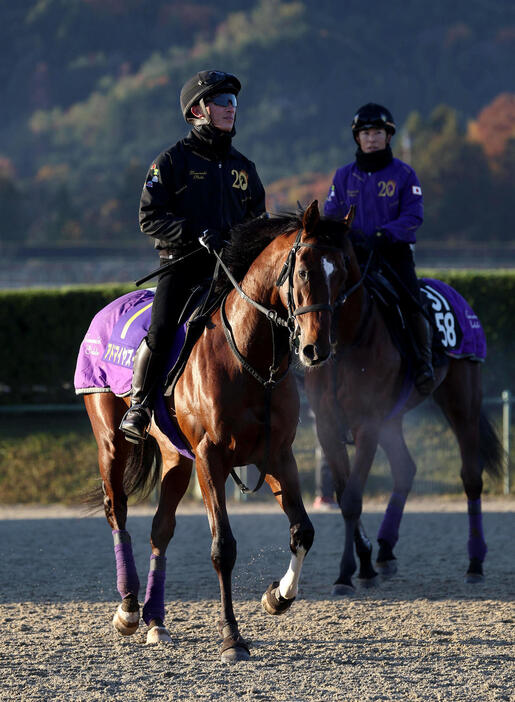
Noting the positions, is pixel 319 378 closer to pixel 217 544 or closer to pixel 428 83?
pixel 217 544

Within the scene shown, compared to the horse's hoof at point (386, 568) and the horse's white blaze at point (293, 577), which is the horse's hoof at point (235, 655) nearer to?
the horse's white blaze at point (293, 577)

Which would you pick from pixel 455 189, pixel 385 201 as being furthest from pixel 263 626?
pixel 455 189

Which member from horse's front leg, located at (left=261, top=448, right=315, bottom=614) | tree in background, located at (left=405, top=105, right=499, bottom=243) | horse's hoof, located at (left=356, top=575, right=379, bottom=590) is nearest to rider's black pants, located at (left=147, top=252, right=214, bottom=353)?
horse's front leg, located at (left=261, top=448, right=315, bottom=614)

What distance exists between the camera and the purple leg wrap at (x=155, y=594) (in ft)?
18.7

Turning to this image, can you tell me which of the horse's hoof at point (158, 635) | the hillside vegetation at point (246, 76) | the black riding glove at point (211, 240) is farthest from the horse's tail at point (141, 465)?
the hillside vegetation at point (246, 76)

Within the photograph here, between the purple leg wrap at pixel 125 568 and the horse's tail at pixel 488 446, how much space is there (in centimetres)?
325

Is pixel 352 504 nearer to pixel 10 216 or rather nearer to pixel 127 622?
pixel 127 622

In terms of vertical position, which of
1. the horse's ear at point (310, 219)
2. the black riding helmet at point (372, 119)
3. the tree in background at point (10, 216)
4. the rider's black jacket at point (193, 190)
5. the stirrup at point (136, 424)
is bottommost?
the stirrup at point (136, 424)

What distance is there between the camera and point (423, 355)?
727cm

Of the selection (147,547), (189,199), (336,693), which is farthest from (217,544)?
(147,547)

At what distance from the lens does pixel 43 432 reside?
40.7ft

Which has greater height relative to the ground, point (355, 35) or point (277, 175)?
point (355, 35)

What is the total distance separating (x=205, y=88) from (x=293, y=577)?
2.53 m

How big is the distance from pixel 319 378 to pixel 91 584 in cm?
205
